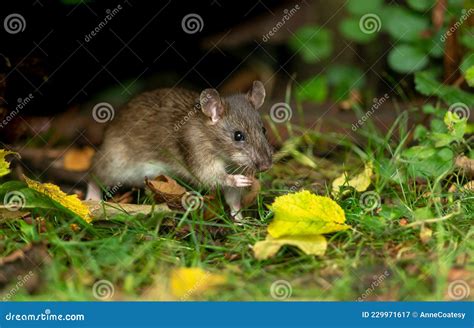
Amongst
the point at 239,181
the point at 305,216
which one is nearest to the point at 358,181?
the point at 239,181

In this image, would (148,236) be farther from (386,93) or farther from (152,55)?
(386,93)
